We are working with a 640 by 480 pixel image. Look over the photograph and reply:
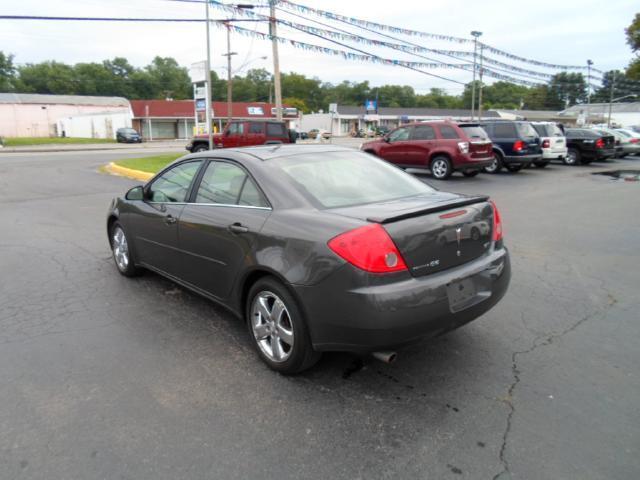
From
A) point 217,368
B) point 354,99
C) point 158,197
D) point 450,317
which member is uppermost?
point 354,99

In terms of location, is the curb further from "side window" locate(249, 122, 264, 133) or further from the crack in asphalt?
the crack in asphalt

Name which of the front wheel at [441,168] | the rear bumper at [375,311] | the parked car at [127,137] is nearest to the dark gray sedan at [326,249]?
the rear bumper at [375,311]

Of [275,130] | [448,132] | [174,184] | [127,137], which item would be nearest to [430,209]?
[174,184]

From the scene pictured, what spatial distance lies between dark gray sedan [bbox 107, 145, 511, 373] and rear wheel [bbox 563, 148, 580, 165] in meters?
19.2

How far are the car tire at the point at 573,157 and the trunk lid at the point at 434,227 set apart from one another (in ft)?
63.9

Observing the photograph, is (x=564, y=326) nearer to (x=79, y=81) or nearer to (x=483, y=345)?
(x=483, y=345)

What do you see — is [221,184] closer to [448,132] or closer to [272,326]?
[272,326]

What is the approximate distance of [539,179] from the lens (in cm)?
1536

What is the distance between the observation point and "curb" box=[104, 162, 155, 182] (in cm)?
1489

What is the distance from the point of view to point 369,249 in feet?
9.32

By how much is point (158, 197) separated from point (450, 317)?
3.08m

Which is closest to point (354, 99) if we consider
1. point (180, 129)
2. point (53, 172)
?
point (180, 129)

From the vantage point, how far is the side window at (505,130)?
53.7 feet

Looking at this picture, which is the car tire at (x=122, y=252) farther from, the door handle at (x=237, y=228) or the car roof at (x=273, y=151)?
the door handle at (x=237, y=228)
